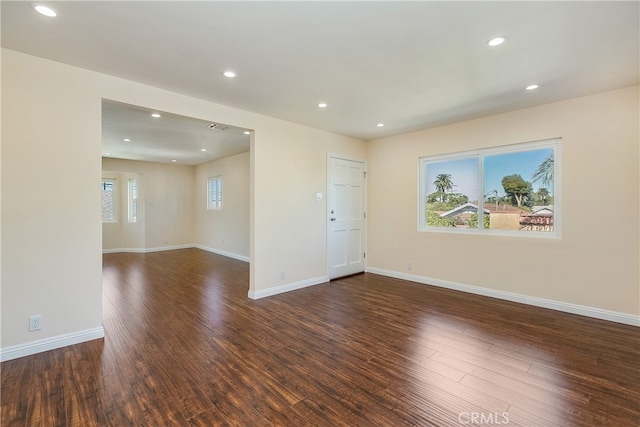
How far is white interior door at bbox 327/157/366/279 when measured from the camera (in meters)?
5.04

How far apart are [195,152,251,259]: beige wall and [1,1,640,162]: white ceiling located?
11.9 ft

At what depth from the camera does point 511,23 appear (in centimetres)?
200

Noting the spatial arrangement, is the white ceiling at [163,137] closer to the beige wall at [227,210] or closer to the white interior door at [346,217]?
the beige wall at [227,210]

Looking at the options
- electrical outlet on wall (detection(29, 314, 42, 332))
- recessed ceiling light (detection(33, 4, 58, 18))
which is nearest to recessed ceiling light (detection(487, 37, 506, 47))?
recessed ceiling light (detection(33, 4, 58, 18))

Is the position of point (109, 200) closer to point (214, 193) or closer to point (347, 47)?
point (214, 193)

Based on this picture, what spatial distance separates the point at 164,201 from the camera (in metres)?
8.45

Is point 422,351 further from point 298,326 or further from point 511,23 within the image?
point 511,23

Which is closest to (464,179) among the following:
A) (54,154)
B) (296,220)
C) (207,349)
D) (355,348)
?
(296,220)

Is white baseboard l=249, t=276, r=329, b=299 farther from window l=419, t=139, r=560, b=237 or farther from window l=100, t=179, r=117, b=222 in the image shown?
window l=100, t=179, r=117, b=222

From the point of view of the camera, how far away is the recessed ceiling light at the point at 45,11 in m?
1.86

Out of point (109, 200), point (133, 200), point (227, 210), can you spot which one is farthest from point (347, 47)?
point (109, 200)

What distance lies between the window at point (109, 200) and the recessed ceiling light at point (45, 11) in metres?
7.53

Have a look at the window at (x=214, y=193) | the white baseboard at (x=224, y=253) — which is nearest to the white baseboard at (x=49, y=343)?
the white baseboard at (x=224, y=253)

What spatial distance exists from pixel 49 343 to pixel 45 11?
2.63 metres
